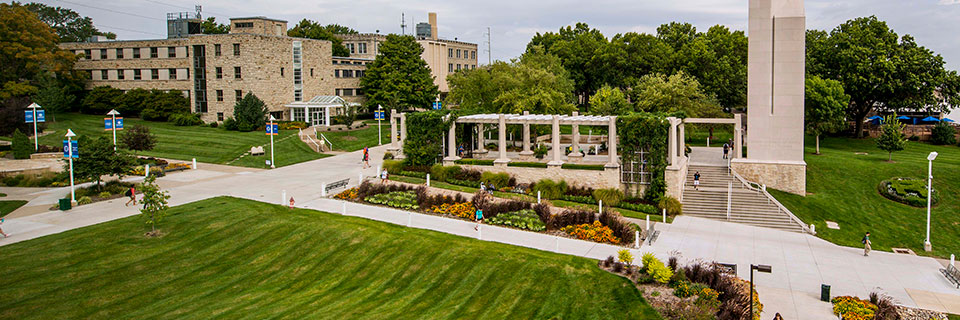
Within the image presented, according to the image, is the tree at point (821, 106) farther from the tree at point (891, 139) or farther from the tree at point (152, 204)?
the tree at point (152, 204)

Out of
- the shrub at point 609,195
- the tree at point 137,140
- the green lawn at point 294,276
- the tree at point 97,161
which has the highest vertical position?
the tree at point 137,140

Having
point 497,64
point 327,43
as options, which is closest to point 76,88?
point 327,43

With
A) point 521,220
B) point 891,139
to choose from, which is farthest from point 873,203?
point 521,220

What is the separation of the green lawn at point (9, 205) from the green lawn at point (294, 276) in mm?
7549

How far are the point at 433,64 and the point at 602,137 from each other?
40584 mm

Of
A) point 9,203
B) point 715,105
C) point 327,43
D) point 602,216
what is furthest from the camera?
point 327,43

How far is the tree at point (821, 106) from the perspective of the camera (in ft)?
175

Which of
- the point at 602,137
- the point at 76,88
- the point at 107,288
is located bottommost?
the point at 107,288

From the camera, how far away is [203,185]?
4006cm

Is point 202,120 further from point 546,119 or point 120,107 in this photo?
point 546,119

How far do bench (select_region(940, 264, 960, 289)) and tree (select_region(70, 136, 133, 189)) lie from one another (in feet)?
137

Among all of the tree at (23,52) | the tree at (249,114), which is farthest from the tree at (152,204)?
the tree at (23,52)

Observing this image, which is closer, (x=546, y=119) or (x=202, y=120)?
(x=546, y=119)

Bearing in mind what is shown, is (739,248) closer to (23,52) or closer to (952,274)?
(952,274)
